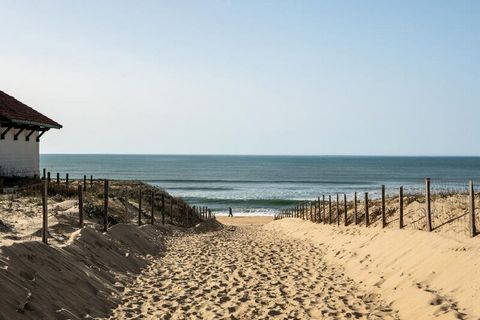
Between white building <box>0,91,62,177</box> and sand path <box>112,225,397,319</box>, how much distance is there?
43.4 ft

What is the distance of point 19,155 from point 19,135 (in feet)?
3.66

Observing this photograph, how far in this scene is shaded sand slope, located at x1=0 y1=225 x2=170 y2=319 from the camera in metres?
7.97

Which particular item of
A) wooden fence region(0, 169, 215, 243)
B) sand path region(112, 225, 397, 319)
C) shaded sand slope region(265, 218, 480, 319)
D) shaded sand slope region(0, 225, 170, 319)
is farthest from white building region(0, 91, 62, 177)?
shaded sand slope region(265, 218, 480, 319)

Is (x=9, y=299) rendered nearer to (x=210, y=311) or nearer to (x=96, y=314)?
(x=96, y=314)

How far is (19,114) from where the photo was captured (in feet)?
85.0

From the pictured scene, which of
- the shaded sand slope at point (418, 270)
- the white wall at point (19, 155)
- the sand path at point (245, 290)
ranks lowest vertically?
the sand path at point (245, 290)

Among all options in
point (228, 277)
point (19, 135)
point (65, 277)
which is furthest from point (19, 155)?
point (65, 277)

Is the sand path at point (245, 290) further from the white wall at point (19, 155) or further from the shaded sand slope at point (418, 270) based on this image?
the white wall at point (19, 155)

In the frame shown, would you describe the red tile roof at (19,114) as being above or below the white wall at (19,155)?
above

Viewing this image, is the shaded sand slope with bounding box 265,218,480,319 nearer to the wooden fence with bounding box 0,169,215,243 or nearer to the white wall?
the wooden fence with bounding box 0,169,215,243

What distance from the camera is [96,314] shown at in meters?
8.70

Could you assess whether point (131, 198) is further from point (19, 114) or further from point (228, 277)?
point (228, 277)

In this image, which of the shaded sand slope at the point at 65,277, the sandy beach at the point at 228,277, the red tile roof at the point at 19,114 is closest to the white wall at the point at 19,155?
the red tile roof at the point at 19,114

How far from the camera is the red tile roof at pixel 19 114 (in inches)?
959
